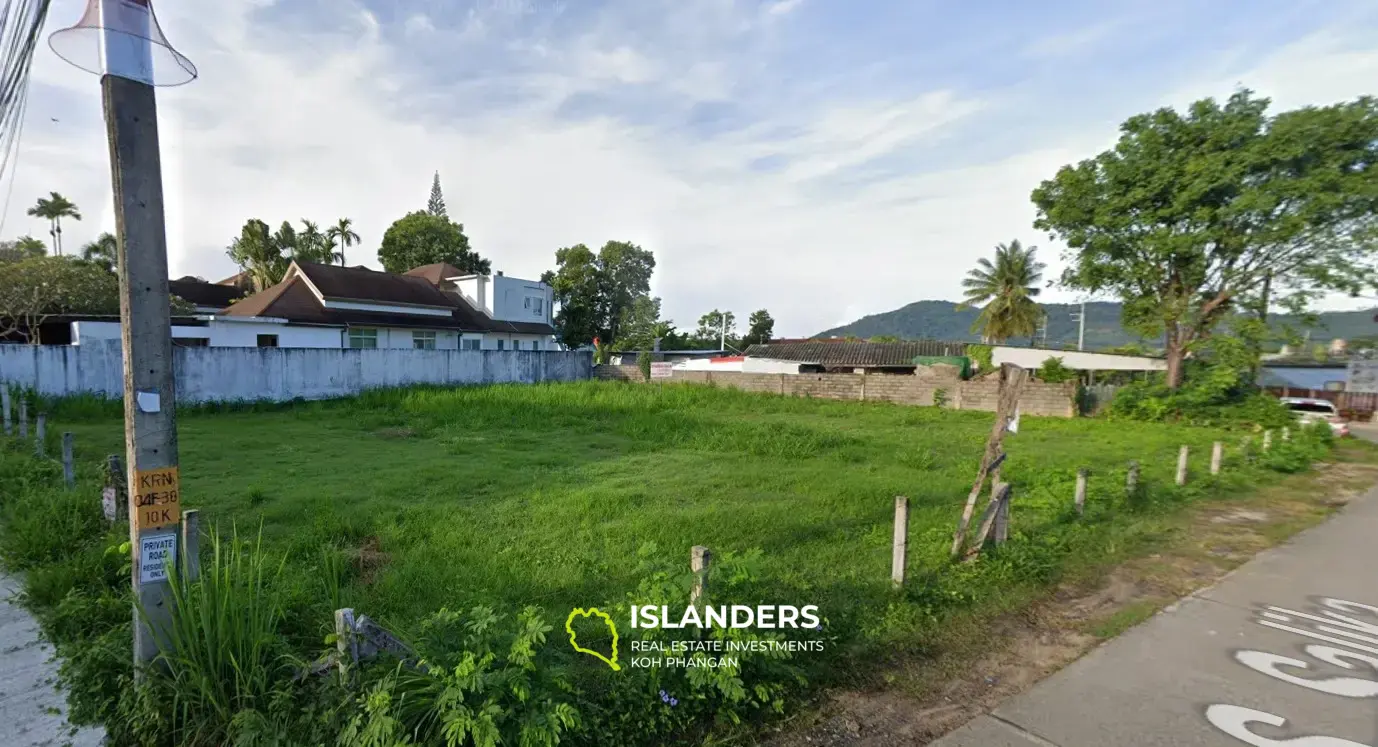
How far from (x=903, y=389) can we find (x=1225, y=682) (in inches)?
611

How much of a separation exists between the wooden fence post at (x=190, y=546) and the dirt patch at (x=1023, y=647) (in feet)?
8.97

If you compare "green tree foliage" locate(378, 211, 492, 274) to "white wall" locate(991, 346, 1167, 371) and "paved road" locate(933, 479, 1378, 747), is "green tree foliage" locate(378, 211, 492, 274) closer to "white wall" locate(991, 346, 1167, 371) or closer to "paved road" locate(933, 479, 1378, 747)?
"white wall" locate(991, 346, 1167, 371)

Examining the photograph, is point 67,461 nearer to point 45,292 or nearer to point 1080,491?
point 1080,491

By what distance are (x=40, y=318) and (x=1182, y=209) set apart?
3337 cm

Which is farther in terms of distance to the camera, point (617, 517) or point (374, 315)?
point (374, 315)

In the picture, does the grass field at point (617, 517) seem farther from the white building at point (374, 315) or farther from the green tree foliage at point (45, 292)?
the green tree foliage at point (45, 292)

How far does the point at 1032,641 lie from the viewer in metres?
3.46

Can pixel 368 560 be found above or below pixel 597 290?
below

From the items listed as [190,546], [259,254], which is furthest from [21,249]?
[190,546]

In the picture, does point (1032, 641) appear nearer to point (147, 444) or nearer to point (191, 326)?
point (147, 444)

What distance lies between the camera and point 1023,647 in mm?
3381

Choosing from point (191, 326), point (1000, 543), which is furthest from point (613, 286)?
point (1000, 543)

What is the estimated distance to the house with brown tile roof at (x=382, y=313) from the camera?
782 inches

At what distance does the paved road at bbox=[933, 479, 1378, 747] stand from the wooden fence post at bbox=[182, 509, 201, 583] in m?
3.44
